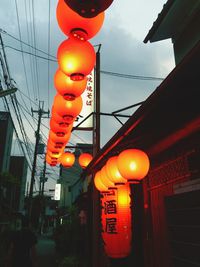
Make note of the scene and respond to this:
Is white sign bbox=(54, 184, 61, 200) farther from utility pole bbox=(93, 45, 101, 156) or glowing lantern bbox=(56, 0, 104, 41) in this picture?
glowing lantern bbox=(56, 0, 104, 41)

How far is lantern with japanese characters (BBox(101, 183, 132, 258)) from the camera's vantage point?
19.3 ft

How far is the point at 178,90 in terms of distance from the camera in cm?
378

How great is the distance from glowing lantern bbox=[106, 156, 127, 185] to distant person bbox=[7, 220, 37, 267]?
11.9 ft

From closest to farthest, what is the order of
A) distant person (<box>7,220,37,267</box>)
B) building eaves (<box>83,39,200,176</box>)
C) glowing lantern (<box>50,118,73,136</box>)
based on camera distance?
building eaves (<box>83,39,200,176</box>) → distant person (<box>7,220,37,267</box>) → glowing lantern (<box>50,118,73,136</box>)

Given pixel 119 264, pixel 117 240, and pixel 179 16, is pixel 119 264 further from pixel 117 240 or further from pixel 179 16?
pixel 179 16

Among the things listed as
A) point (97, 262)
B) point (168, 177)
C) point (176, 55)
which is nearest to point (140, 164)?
point (168, 177)

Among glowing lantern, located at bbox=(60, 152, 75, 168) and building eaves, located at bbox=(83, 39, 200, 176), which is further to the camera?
glowing lantern, located at bbox=(60, 152, 75, 168)

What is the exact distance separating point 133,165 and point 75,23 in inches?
114

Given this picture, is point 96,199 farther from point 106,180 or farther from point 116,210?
point 116,210

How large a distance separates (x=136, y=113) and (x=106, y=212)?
3.22 meters

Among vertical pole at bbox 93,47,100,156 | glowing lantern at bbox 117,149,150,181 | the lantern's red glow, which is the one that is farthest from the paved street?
glowing lantern at bbox 117,149,150,181

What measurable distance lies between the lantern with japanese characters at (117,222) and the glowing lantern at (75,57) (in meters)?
3.27

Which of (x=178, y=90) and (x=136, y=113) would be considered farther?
(x=136, y=113)

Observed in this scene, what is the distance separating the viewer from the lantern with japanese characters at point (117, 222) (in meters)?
5.89
